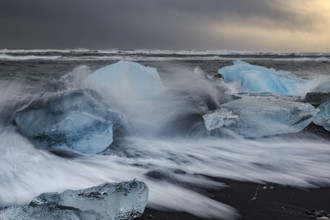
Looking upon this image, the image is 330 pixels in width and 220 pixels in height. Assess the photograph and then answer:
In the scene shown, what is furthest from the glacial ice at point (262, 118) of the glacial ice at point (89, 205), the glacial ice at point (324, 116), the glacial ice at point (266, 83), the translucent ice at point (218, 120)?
the glacial ice at point (89, 205)

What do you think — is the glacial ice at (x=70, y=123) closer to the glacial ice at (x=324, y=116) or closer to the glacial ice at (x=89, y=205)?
the glacial ice at (x=89, y=205)

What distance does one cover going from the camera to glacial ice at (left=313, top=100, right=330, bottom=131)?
6344 millimetres

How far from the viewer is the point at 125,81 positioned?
6.89 m

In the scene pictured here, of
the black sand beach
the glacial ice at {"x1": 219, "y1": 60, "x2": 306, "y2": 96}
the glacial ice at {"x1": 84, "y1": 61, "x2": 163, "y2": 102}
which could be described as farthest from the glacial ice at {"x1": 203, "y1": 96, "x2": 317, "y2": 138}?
the glacial ice at {"x1": 219, "y1": 60, "x2": 306, "y2": 96}

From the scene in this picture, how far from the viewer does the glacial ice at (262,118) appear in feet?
19.9

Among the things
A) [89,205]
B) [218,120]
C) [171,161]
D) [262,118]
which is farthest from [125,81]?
[89,205]

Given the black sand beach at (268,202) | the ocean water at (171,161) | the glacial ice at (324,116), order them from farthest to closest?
1. the glacial ice at (324,116)
2. the ocean water at (171,161)
3. the black sand beach at (268,202)

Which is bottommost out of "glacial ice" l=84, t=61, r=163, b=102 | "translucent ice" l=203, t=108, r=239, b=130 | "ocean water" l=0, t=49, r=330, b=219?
"ocean water" l=0, t=49, r=330, b=219

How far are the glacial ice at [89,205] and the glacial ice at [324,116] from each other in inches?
158

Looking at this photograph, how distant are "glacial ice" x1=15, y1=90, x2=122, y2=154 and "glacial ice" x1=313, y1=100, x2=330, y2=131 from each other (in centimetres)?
275

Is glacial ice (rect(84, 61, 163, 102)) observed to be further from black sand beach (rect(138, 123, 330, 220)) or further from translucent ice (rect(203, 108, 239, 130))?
black sand beach (rect(138, 123, 330, 220))

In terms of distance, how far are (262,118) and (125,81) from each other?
2.07m

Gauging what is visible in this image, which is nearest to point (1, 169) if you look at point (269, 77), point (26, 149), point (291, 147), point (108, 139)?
point (26, 149)

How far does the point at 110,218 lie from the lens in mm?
2811
